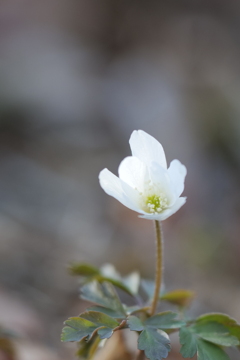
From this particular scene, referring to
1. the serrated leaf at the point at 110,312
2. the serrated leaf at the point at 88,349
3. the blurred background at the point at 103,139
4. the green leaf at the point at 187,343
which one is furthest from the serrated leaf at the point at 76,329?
the blurred background at the point at 103,139

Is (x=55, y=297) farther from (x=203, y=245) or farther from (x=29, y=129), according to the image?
(x=29, y=129)

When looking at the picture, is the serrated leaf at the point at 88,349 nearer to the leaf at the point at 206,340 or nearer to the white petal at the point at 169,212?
the leaf at the point at 206,340

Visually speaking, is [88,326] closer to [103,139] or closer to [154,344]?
[154,344]

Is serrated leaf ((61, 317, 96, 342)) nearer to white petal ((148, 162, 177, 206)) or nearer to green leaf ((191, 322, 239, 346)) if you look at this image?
green leaf ((191, 322, 239, 346))

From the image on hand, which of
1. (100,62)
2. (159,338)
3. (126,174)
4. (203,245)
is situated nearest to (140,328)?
(159,338)

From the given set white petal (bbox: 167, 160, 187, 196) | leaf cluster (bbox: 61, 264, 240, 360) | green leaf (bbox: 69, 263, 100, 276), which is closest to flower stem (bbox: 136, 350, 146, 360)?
leaf cluster (bbox: 61, 264, 240, 360)
